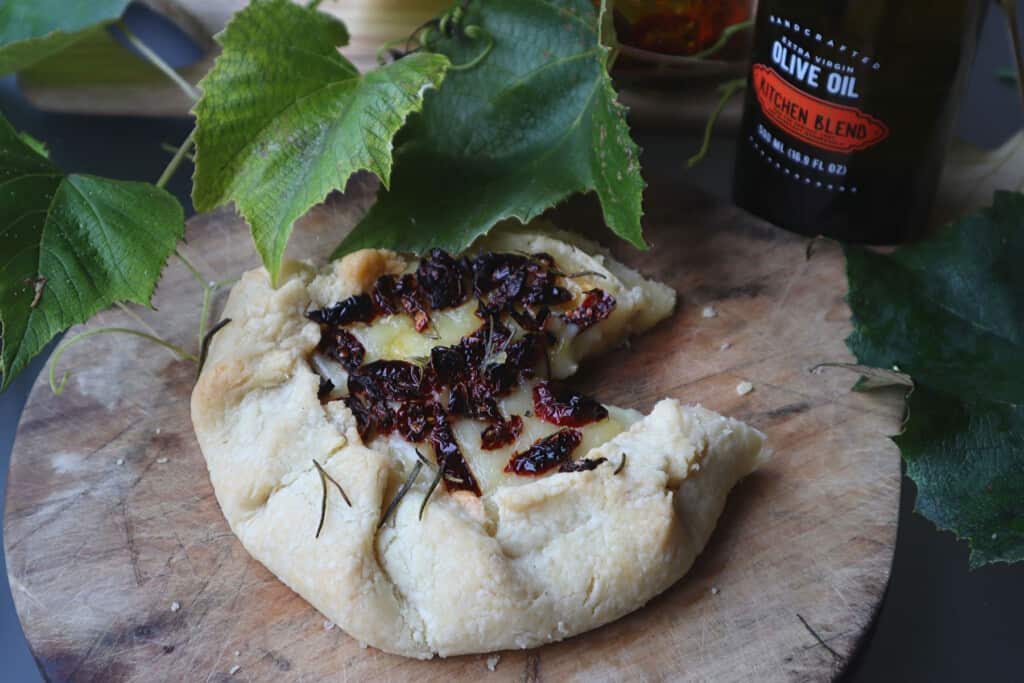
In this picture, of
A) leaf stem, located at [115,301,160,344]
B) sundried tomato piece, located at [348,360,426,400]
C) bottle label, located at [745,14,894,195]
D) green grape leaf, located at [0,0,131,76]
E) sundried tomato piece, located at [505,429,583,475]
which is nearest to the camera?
sundried tomato piece, located at [505,429,583,475]

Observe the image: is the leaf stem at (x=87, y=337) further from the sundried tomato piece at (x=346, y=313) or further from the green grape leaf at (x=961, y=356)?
the green grape leaf at (x=961, y=356)

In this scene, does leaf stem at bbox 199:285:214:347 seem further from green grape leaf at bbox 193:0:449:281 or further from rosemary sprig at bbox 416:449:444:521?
rosemary sprig at bbox 416:449:444:521

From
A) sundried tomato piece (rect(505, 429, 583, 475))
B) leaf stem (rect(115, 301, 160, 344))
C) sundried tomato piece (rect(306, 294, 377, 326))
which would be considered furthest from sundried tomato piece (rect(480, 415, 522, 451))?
leaf stem (rect(115, 301, 160, 344))

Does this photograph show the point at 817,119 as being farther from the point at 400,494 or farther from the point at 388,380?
the point at 400,494

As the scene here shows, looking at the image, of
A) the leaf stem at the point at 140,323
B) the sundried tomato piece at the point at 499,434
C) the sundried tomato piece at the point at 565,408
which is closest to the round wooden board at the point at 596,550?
the leaf stem at the point at 140,323

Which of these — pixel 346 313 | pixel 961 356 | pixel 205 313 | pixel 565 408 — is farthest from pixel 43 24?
pixel 961 356
